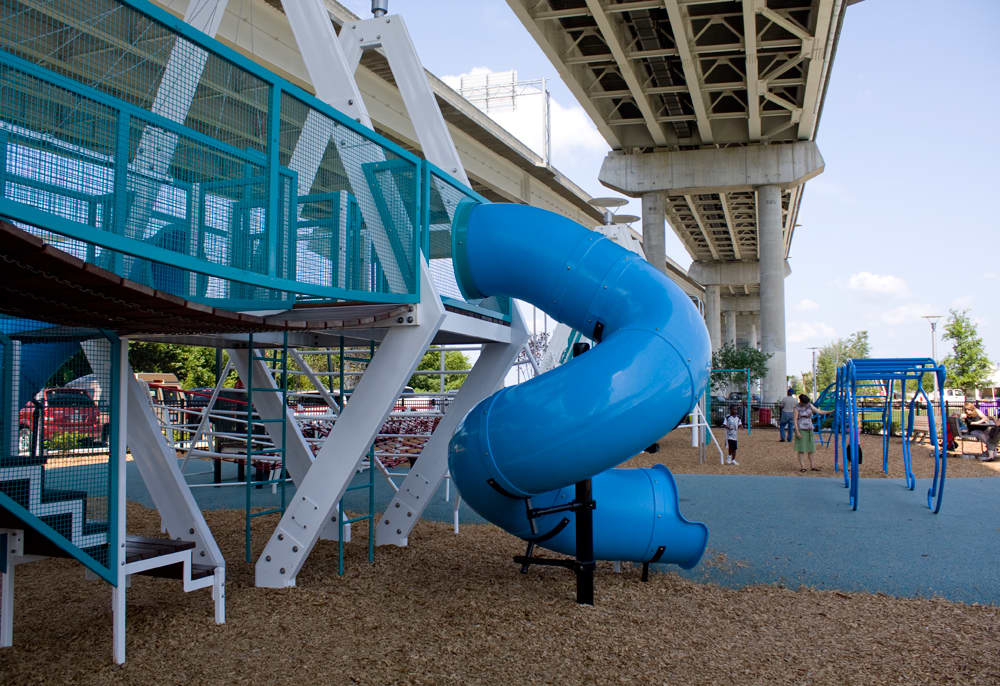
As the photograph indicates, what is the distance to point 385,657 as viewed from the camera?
479 cm

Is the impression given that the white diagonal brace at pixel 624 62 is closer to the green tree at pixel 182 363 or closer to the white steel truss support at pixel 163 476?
the white steel truss support at pixel 163 476

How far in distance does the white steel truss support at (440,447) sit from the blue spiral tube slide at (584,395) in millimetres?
1722

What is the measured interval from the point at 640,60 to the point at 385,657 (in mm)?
23769

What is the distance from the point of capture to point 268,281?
13.7 feet

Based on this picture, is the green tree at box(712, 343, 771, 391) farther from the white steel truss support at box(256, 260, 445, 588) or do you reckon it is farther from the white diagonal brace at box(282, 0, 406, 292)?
the white diagonal brace at box(282, 0, 406, 292)

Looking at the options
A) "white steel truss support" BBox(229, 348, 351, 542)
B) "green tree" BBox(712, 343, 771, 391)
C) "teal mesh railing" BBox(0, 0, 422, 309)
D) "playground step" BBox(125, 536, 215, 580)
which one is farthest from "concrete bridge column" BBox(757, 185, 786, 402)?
"playground step" BBox(125, 536, 215, 580)

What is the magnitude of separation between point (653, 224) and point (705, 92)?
18.7 ft

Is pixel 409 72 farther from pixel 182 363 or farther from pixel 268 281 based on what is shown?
pixel 182 363

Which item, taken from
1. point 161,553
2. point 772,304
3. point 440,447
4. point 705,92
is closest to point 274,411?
→ point 440,447

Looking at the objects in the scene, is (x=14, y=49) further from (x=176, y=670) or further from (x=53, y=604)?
(x=53, y=604)

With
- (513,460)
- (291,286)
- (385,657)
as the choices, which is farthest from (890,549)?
(291,286)

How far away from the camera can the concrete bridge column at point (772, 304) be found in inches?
1232

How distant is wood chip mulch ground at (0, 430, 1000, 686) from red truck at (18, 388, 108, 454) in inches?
52.7

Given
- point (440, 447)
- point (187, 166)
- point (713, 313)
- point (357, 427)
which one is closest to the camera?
point (187, 166)
